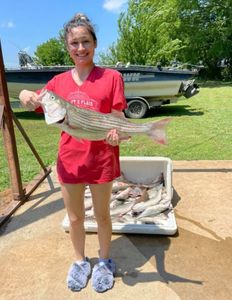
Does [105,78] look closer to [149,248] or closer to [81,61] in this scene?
[81,61]

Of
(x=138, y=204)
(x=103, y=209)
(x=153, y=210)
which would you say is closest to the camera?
(x=103, y=209)

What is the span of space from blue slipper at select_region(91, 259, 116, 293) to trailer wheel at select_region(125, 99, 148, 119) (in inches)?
343

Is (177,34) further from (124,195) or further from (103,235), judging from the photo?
(103,235)

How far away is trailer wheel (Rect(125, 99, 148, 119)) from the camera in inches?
456

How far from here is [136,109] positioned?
11.7m

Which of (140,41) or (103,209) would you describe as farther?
(140,41)

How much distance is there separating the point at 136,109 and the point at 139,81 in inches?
33.7

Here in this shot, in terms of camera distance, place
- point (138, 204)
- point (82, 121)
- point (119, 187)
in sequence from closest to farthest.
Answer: point (82, 121)
point (138, 204)
point (119, 187)

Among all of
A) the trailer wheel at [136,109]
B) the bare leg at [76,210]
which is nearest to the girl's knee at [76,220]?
the bare leg at [76,210]

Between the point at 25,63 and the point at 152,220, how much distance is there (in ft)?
33.8

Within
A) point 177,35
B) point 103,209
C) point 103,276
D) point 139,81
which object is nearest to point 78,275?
point 103,276

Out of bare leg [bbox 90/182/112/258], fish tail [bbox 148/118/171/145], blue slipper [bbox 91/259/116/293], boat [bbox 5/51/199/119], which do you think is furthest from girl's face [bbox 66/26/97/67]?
boat [bbox 5/51/199/119]

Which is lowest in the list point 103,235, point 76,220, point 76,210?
point 103,235

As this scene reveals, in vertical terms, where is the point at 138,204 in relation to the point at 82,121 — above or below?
below
